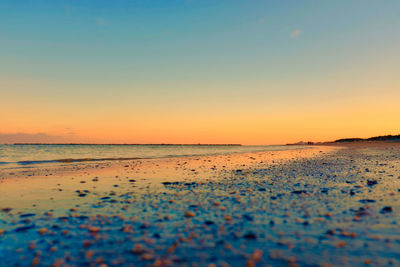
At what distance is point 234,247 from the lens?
5352 millimetres

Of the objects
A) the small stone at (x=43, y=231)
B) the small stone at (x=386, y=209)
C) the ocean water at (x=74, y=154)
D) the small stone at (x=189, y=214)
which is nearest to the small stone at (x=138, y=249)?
the small stone at (x=189, y=214)

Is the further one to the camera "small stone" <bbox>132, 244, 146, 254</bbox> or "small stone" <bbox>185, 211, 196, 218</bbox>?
"small stone" <bbox>185, 211, 196, 218</bbox>

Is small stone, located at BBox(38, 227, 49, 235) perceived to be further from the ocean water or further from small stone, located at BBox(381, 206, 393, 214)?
the ocean water

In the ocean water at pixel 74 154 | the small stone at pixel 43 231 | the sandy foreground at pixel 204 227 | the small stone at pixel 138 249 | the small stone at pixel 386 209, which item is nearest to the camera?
the sandy foreground at pixel 204 227

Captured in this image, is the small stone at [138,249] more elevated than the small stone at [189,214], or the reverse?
the small stone at [189,214]

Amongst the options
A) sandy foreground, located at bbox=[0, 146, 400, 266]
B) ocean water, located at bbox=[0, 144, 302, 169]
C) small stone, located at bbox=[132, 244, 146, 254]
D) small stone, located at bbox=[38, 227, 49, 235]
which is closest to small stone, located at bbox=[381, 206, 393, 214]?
sandy foreground, located at bbox=[0, 146, 400, 266]

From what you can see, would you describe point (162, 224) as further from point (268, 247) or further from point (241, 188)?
point (241, 188)

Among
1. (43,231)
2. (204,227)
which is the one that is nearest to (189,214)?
(204,227)

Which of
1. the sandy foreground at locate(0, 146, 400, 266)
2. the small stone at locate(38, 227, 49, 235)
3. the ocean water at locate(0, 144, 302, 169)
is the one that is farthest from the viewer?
the ocean water at locate(0, 144, 302, 169)

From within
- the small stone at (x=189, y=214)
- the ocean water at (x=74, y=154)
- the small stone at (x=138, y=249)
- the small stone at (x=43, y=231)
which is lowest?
the ocean water at (x=74, y=154)

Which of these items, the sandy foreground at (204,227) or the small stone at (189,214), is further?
the small stone at (189,214)

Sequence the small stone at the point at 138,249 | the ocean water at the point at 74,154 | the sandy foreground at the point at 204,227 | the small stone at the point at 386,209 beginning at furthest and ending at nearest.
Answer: the ocean water at the point at 74,154
the small stone at the point at 386,209
the small stone at the point at 138,249
the sandy foreground at the point at 204,227

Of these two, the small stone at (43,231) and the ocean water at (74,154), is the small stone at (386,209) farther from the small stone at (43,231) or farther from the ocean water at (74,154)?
the ocean water at (74,154)

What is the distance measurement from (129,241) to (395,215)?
758cm
